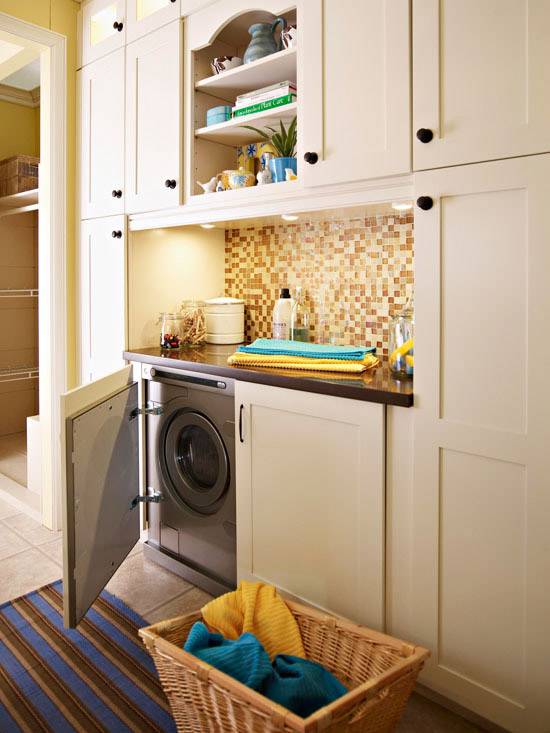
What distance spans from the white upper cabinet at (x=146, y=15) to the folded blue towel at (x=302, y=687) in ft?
7.83

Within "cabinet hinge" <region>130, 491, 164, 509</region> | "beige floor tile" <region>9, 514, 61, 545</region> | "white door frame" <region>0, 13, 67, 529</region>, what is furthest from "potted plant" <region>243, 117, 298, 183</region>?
"beige floor tile" <region>9, 514, 61, 545</region>

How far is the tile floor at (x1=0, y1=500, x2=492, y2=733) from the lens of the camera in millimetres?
2186

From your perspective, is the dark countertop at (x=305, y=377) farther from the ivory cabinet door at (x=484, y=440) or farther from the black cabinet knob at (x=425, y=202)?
the black cabinet knob at (x=425, y=202)

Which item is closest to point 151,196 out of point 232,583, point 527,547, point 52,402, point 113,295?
point 113,295

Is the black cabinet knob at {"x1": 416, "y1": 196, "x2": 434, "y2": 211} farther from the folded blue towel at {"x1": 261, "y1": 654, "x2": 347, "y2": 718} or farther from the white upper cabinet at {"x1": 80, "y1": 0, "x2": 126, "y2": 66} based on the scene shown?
the white upper cabinet at {"x1": 80, "y1": 0, "x2": 126, "y2": 66}

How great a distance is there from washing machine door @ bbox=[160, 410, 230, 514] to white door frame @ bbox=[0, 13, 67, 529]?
70 centimetres

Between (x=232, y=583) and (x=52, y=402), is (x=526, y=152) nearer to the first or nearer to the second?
(x=232, y=583)

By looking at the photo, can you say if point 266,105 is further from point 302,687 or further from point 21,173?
point 21,173

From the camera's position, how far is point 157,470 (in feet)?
8.14

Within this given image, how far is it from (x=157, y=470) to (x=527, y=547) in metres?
1.56

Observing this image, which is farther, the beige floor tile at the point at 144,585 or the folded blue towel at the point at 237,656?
the beige floor tile at the point at 144,585

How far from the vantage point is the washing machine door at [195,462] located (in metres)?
2.21

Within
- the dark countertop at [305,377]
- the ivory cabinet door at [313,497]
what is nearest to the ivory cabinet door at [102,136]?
the dark countertop at [305,377]

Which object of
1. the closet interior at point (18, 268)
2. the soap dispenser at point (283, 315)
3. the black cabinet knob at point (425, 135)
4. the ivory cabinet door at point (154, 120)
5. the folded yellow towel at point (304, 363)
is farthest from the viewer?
the closet interior at point (18, 268)
